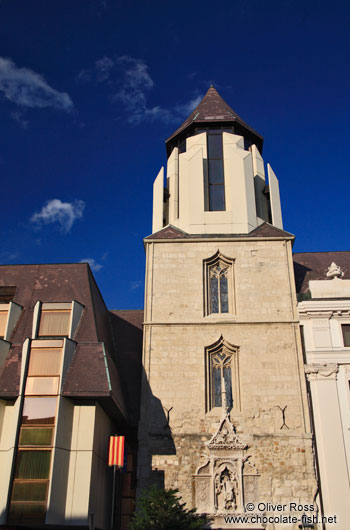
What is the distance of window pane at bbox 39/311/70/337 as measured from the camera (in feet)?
72.6

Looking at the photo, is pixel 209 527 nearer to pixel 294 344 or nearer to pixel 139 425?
pixel 139 425

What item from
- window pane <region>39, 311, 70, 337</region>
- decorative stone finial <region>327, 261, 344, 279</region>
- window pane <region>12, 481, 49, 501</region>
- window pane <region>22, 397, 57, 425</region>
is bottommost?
window pane <region>12, 481, 49, 501</region>

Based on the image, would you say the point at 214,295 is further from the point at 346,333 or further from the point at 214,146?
the point at 214,146

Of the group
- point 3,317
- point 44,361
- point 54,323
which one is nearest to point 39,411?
point 44,361

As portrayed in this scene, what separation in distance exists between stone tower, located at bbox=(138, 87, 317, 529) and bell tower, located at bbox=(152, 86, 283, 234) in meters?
0.06

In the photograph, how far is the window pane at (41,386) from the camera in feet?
64.6

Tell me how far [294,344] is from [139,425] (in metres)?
7.40

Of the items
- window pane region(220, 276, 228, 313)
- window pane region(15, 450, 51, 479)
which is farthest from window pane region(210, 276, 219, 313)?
window pane region(15, 450, 51, 479)

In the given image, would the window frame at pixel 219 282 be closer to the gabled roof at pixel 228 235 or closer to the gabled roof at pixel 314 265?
the gabled roof at pixel 228 235

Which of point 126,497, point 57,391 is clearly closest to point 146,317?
point 57,391

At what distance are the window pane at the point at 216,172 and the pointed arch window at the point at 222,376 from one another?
9.01 meters

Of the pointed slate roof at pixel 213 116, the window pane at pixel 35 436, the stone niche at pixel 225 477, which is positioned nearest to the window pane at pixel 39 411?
the window pane at pixel 35 436

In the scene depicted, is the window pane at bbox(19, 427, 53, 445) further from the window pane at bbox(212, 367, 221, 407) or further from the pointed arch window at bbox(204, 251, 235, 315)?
the pointed arch window at bbox(204, 251, 235, 315)

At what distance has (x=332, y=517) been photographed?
20234 millimetres
